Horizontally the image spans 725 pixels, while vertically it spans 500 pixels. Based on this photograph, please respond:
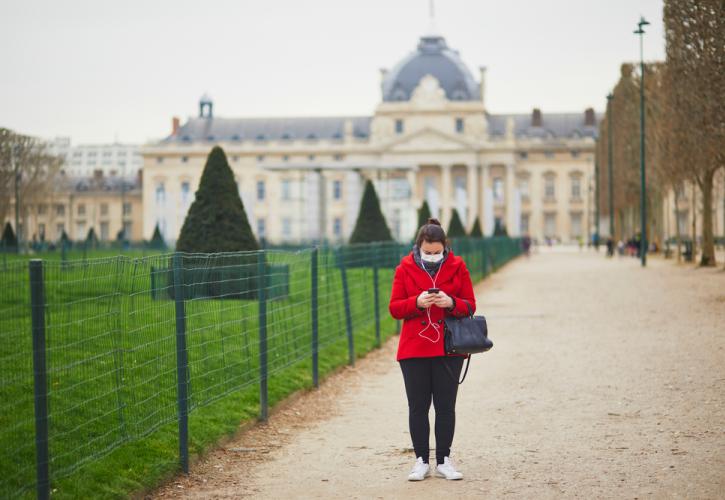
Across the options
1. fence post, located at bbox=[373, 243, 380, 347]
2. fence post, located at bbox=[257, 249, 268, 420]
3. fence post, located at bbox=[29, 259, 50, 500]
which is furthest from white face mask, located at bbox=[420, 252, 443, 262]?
fence post, located at bbox=[373, 243, 380, 347]

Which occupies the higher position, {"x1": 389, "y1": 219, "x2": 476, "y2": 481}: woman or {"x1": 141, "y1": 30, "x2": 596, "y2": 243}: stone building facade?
{"x1": 141, "y1": 30, "x2": 596, "y2": 243}: stone building facade

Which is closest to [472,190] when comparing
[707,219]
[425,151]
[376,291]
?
[425,151]

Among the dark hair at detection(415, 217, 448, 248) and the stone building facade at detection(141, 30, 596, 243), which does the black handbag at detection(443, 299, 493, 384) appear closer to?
the dark hair at detection(415, 217, 448, 248)

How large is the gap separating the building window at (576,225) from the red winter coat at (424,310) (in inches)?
3891

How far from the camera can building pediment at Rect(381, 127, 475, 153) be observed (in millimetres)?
98625

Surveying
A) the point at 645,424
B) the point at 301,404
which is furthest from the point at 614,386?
the point at 301,404

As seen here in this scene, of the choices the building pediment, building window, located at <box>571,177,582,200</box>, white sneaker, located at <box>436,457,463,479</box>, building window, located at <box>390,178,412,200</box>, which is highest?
the building pediment

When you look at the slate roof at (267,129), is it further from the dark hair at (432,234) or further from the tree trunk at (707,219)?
the dark hair at (432,234)

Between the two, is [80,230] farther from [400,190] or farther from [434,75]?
[400,190]

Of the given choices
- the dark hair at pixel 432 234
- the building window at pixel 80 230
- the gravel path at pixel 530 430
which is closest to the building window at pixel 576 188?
the building window at pixel 80 230

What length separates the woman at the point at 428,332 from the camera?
20.4 feet

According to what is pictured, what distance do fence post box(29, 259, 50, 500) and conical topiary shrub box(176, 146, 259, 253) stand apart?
1069 cm

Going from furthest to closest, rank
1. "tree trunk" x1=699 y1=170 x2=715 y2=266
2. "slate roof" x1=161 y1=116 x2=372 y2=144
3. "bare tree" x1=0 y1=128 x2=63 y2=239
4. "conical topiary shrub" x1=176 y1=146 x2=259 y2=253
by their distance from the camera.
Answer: "slate roof" x1=161 y1=116 x2=372 y2=144 → "bare tree" x1=0 y1=128 x2=63 y2=239 → "tree trunk" x1=699 y1=170 x2=715 y2=266 → "conical topiary shrub" x1=176 y1=146 x2=259 y2=253

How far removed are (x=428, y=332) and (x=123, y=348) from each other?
164cm
